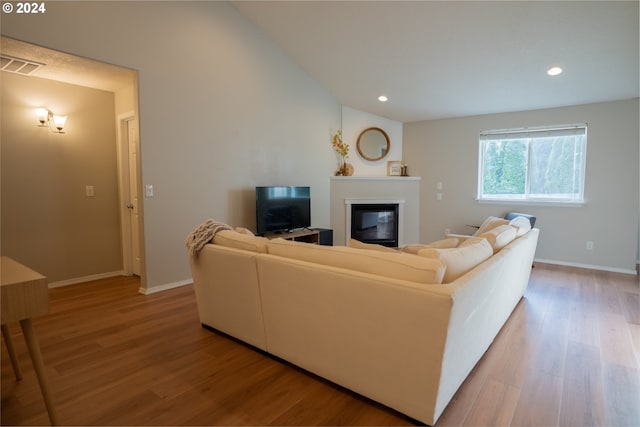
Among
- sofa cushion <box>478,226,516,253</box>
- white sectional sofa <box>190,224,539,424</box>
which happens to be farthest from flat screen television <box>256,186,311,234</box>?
sofa cushion <box>478,226,516,253</box>

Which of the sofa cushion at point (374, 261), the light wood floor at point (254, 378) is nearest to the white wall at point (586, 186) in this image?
the light wood floor at point (254, 378)

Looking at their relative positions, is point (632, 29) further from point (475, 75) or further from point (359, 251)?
point (359, 251)

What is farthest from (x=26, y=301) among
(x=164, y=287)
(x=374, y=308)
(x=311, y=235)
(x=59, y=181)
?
(x=311, y=235)

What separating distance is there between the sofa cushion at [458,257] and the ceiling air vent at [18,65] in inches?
150

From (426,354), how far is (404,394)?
0.27m

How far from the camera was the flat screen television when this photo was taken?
4.44 m

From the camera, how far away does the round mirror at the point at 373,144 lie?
6129mm

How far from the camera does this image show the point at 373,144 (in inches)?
243

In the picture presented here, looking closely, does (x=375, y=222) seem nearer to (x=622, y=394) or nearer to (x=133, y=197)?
(x=133, y=197)

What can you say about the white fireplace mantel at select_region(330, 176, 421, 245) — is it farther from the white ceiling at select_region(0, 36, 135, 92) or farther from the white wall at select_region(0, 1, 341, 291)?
the white ceiling at select_region(0, 36, 135, 92)

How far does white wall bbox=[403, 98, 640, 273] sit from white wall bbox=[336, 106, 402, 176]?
0.60 metres

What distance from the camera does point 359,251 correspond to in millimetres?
1841

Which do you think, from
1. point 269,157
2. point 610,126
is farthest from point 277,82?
point 610,126

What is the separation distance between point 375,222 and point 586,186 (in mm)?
3092
